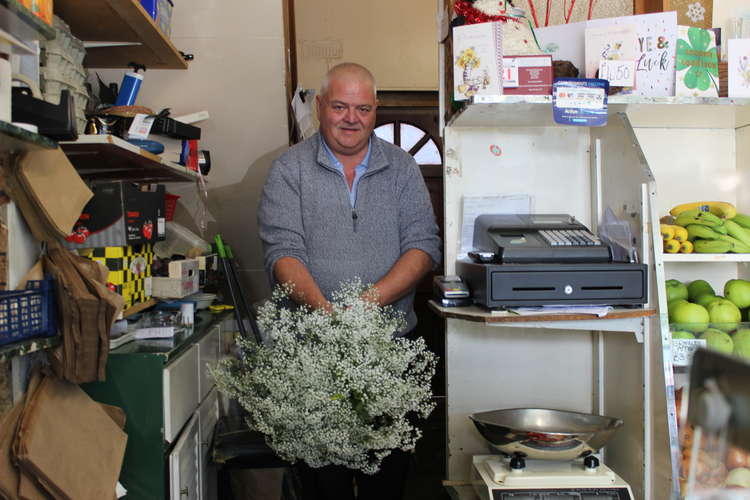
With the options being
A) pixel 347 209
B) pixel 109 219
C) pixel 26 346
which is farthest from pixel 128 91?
pixel 26 346

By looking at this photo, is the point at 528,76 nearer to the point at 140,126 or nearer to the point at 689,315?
the point at 689,315

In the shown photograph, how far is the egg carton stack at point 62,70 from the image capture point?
5.76ft

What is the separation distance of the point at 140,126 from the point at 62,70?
1.15 feet

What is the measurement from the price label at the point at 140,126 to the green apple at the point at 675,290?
69.9 inches

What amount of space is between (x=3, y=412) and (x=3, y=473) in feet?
0.46

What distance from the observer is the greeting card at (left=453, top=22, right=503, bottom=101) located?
1.91 m

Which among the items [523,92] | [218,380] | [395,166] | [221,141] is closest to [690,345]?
[523,92]

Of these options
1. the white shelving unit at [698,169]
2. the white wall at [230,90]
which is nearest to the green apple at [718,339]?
the white shelving unit at [698,169]

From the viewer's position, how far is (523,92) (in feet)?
6.27

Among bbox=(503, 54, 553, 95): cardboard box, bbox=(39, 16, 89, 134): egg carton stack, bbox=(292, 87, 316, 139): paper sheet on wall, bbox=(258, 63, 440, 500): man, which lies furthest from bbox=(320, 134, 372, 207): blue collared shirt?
bbox=(292, 87, 316, 139): paper sheet on wall

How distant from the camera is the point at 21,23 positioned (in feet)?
3.94

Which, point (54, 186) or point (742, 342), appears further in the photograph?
point (742, 342)

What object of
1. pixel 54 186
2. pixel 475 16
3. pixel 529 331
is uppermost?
pixel 475 16

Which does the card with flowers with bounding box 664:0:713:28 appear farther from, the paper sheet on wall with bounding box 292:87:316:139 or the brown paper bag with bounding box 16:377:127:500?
the brown paper bag with bounding box 16:377:127:500
